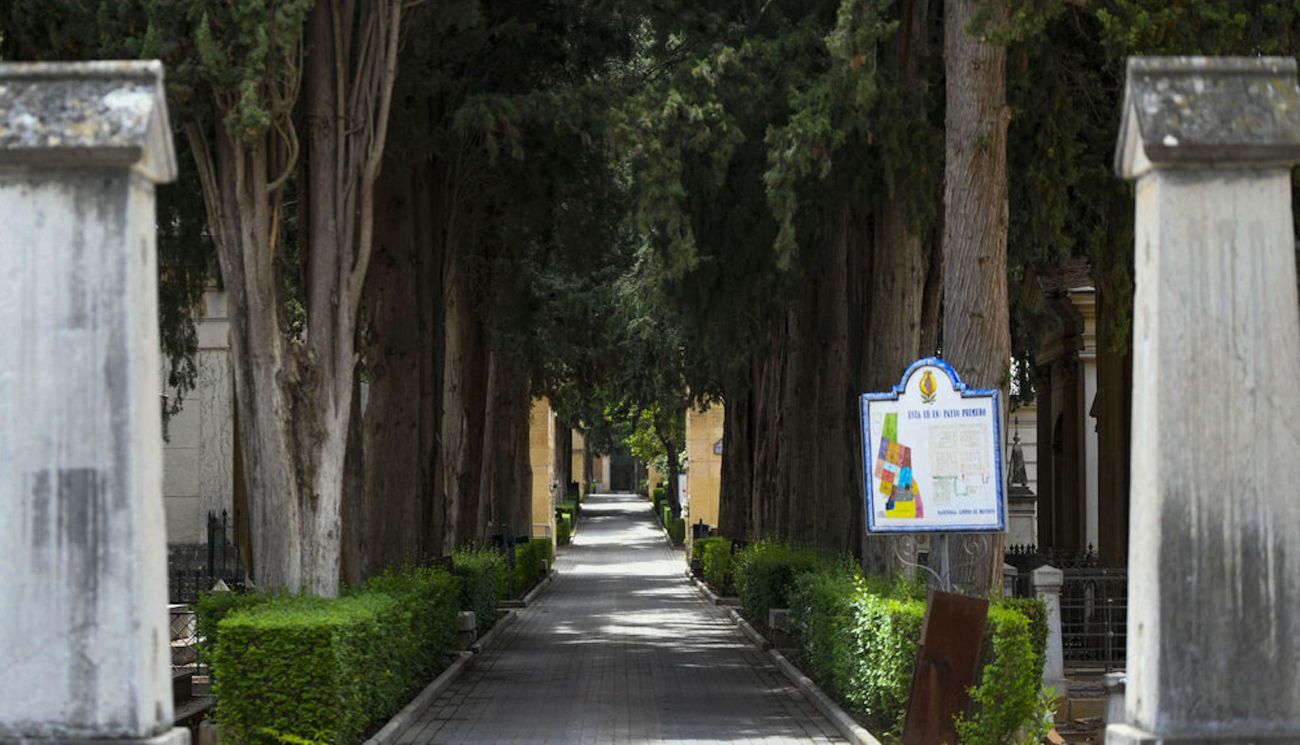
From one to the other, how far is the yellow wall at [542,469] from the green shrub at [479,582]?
29.1 metres

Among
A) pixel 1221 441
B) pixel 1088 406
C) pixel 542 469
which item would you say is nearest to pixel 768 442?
pixel 1088 406

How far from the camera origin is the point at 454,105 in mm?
23344

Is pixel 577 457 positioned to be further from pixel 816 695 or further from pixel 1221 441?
pixel 1221 441

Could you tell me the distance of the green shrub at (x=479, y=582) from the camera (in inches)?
1059

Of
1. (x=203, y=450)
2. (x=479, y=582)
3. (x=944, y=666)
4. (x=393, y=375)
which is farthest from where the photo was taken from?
(x=203, y=450)

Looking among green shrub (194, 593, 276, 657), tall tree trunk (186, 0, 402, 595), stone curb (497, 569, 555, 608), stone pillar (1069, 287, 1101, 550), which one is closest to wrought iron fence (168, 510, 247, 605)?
tall tree trunk (186, 0, 402, 595)

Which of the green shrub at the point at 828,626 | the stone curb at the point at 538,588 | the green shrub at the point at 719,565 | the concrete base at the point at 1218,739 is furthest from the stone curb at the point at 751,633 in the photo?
the concrete base at the point at 1218,739

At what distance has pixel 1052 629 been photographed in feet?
58.0

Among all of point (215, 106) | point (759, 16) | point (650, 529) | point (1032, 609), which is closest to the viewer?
point (1032, 609)

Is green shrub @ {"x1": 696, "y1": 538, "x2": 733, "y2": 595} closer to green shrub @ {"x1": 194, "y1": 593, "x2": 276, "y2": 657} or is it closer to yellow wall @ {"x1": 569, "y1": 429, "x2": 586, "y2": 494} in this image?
green shrub @ {"x1": 194, "y1": 593, "x2": 276, "y2": 657}

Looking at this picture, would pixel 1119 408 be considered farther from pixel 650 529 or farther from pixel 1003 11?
pixel 650 529

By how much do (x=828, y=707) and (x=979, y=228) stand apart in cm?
505

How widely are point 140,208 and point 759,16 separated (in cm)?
1341

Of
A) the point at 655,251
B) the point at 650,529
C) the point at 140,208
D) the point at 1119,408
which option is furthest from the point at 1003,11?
the point at 650,529
